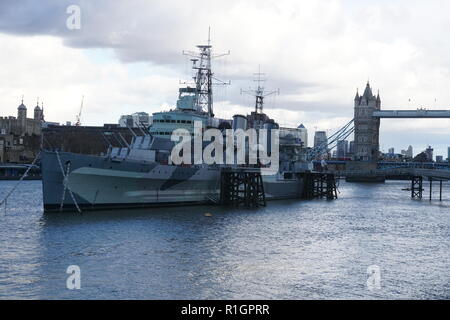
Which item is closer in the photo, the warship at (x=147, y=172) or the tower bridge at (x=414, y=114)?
the warship at (x=147, y=172)

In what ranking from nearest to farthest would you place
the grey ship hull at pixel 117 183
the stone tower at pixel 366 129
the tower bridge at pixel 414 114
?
the grey ship hull at pixel 117 183
the tower bridge at pixel 414 114
the stone tower at pixel 366 129

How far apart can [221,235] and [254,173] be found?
20.9 m

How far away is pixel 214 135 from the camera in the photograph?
171 ft

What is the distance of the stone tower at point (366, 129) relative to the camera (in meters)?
174

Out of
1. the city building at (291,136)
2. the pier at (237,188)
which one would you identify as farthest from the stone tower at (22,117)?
the pier at (237,188)

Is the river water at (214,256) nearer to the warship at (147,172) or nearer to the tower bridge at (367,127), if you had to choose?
the warship at (147,172)

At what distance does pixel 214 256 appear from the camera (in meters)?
25.4

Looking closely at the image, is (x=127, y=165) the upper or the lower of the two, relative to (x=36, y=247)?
upper

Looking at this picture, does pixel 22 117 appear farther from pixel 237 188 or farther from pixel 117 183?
pixel 117 183

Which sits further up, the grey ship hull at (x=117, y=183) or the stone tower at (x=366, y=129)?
the stone tower at (x=366, y=129)
